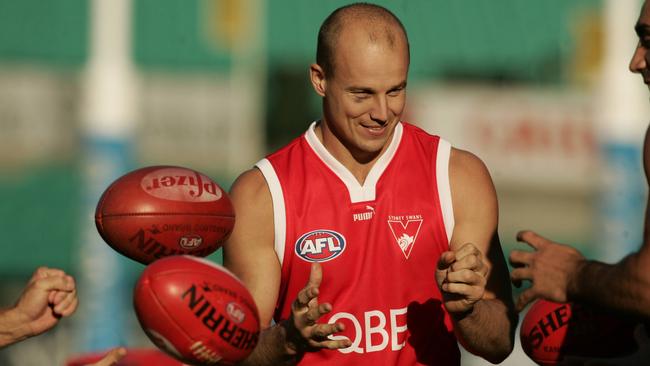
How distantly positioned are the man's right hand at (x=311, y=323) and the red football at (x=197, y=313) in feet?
0.52

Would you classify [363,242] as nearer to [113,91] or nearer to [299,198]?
[299,198]

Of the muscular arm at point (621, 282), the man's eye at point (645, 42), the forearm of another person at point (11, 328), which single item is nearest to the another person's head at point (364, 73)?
the man's eye at point (645, 42)

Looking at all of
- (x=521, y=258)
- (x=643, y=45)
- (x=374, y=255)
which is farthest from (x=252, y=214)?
(x=643, y=45)

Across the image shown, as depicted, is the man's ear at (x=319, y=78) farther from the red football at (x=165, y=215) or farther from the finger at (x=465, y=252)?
the finger at (x=465, y=252)

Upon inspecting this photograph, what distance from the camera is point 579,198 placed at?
24.5 meters

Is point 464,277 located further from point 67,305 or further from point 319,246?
point 67,305

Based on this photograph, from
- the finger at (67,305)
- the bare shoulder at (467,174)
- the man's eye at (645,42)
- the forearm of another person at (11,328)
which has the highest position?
the man's eye at (645,42)

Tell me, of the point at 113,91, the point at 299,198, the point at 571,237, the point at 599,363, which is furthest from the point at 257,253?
the point at 571,237

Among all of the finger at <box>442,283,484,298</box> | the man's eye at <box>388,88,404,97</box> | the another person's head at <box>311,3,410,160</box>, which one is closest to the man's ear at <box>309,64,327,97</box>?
the another person's head at <box>311,3,410,160</box>

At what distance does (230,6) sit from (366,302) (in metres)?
13.2

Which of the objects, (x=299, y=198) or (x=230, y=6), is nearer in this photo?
(x=299, y=198)

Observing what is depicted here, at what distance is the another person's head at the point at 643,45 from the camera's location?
4.18m

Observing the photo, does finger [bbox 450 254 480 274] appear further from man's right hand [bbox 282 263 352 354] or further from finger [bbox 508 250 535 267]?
man's right hand [bbox 282 263 352 354]

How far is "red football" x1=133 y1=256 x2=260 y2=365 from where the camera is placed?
411 centimetres
